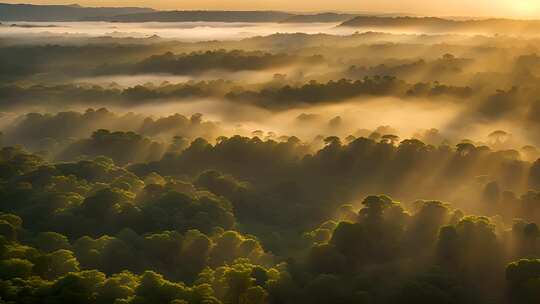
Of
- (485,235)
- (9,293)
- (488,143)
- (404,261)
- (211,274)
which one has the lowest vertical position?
(9,293)

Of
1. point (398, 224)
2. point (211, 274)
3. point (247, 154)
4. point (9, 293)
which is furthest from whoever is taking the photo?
point (247, 154)

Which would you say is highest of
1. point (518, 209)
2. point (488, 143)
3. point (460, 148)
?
point (488, 143)

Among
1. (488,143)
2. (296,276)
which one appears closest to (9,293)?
(296,276)

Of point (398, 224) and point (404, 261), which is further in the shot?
point (398, 224)

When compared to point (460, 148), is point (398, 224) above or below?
below

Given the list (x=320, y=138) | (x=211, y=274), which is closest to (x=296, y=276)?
(x=211, y=274)

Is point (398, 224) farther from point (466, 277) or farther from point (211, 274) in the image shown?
point (211, 274)

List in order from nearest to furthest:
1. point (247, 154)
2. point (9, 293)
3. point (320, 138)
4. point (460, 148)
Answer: point (9, 293), point (460, 148), point (247, 154), point (320, 138)

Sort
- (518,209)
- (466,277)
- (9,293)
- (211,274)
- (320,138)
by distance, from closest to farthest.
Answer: (9,293) → (211,274) → (466,277) → (518,209) → (320,138)

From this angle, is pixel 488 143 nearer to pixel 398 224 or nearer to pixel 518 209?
pixel 518 209
